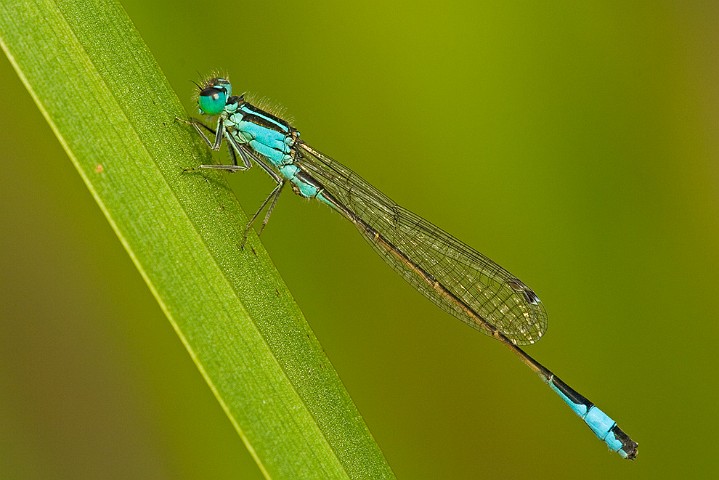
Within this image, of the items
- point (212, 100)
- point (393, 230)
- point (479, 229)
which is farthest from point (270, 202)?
point (479, 229)

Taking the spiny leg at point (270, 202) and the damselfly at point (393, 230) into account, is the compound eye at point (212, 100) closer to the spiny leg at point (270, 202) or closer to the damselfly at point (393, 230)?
the damselfly at point (393, 230)

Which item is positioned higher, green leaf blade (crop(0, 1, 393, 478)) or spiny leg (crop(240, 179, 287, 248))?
spiny leg (crop(240, 179, 287, 248))

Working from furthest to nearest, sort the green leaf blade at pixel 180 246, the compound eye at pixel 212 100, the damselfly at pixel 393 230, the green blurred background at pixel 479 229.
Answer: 1. the damselfly at pixel 393 230
2. the compound eye at pixel 212 100
3. the green blurred background at pixel 479 229
4. the green leaf blade at pixel 180 246

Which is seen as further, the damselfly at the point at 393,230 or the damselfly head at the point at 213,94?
the damselfly at the point at 393,230

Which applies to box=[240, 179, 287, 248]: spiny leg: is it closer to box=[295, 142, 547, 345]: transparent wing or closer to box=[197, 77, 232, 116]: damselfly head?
box=[295, 142, 547, 345]: transparent wing

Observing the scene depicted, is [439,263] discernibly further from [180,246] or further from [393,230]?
[180,246]

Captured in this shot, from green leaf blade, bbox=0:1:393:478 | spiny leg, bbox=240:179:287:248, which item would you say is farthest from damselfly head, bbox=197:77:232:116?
green leaf blade, bbox=0:1:393:478

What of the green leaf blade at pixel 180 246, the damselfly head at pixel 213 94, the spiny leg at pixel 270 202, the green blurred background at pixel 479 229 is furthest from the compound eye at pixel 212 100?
the green leaf blade at pixel 180 246
